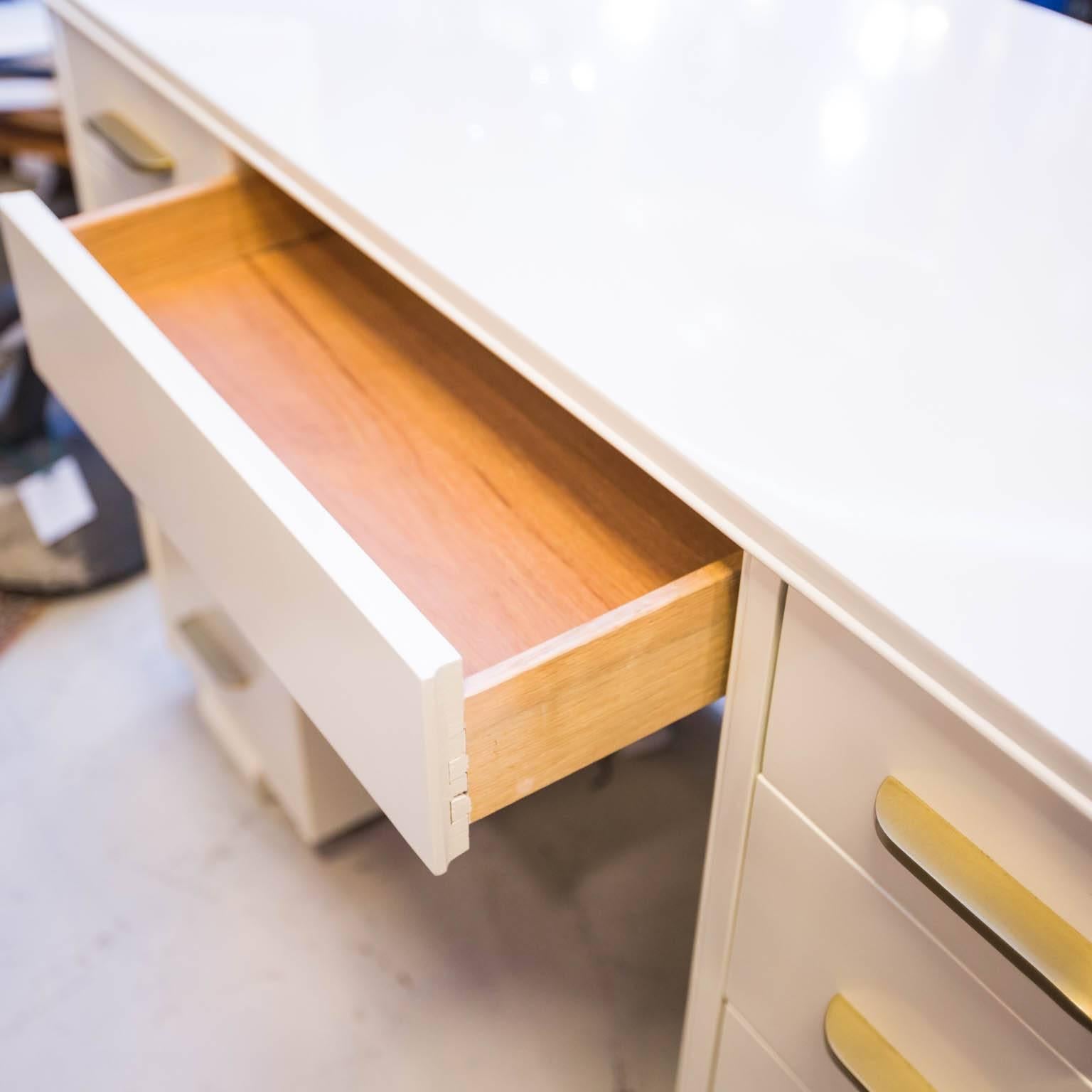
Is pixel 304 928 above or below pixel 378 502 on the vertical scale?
below

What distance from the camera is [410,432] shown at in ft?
2.51

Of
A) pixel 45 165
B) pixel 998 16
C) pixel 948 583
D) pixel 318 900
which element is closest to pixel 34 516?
pixel 318 900

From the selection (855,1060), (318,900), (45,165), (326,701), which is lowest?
(318,900)

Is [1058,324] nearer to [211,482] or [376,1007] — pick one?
[211,482]

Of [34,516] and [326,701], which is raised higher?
[326,701]

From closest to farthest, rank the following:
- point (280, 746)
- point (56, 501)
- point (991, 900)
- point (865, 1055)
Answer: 1. point (991, 900)
2. point (865, 1055)
3. point (280, 746)
4. point (56, 501)

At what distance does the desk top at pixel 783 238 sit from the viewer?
46 centimetres

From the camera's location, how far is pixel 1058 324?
0.58 meters

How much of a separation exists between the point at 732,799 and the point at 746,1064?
19 centimetres

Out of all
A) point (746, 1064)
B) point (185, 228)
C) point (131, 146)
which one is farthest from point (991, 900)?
point (131, 146)

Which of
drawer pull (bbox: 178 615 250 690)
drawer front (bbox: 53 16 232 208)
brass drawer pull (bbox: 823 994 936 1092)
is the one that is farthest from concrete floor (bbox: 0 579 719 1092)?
drawer front (bbox: 53 16 232 208)

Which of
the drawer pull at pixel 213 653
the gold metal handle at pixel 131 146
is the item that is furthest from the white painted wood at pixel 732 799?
the gold metal handle at pixel 131 146

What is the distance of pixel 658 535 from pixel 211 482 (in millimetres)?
241

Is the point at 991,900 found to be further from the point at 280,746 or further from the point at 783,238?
the point at 280,746
